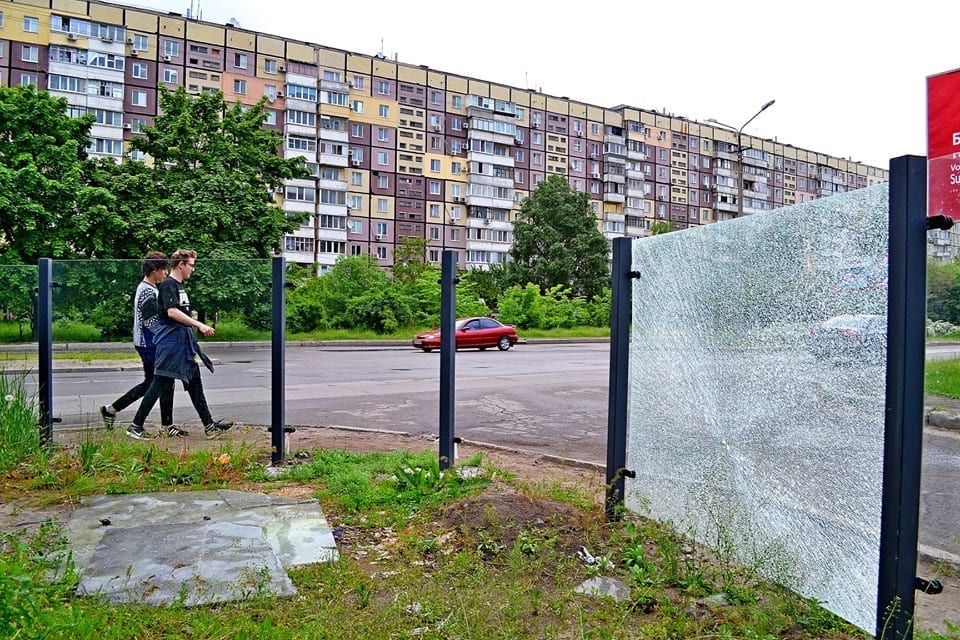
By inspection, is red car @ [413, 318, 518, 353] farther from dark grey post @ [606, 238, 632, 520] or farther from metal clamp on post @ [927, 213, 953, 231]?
metal clamp on post @ [927, 213, 953, 231]

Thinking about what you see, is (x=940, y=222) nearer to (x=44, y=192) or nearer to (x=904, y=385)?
(x=904, y=385)

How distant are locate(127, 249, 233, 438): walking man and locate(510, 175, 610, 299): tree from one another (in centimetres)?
4425

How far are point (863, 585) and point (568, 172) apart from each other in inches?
3289

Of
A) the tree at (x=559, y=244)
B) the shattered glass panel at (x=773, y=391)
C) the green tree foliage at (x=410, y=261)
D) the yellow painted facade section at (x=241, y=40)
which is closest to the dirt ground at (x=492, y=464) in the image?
the shattered glass panel at (x=773, y=391)

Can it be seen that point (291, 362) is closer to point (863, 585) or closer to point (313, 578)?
point (313, 578)

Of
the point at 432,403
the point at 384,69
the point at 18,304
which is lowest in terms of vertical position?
the point at 432,403

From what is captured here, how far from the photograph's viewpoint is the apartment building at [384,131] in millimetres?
56812

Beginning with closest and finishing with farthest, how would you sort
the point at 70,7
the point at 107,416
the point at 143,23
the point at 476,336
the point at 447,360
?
the point at 447,360 < the point at 107,416 < the point at 476,336 < the point at 70,7 < the point at 143,23

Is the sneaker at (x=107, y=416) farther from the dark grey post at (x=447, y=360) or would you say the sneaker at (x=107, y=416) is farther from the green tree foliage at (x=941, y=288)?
the green tree foliage at (x=941, y=288)

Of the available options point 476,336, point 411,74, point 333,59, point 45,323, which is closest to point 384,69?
point 411,74

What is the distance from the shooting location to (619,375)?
457 cm

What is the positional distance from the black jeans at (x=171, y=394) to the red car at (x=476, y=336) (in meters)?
19.9

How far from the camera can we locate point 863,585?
2938 mm

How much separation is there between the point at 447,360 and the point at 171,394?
110 inches
